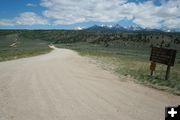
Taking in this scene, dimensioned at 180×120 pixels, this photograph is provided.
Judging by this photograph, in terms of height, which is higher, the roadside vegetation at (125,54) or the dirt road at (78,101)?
the dirt road at (78,101)

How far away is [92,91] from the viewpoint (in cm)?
1028

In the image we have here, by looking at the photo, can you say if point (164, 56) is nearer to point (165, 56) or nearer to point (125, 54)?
point (165, 56)

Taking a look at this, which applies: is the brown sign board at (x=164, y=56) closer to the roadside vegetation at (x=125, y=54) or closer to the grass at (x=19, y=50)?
the roadside vegetation at (x=125, y=54)

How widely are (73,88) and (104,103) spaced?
2855 millimetres

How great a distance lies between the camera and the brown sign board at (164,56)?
1445 cm

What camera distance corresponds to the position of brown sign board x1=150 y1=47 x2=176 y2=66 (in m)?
14.5

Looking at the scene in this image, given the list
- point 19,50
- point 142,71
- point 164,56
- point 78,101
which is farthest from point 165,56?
point 19,50

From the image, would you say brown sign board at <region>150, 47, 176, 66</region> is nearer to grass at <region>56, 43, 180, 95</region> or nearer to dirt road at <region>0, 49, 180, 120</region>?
grass at <region>56, 43, 180, 95</region>

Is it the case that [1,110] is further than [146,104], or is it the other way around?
[146,104]

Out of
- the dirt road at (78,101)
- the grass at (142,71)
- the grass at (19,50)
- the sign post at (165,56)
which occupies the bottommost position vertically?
the grass at (19,50)

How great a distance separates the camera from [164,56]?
1521cm

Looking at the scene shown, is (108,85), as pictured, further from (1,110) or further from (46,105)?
(1,110)

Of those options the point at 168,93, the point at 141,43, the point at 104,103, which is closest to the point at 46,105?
the point at 104,103

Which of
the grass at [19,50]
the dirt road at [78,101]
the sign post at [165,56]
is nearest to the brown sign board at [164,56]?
the sign post at [165,56]
